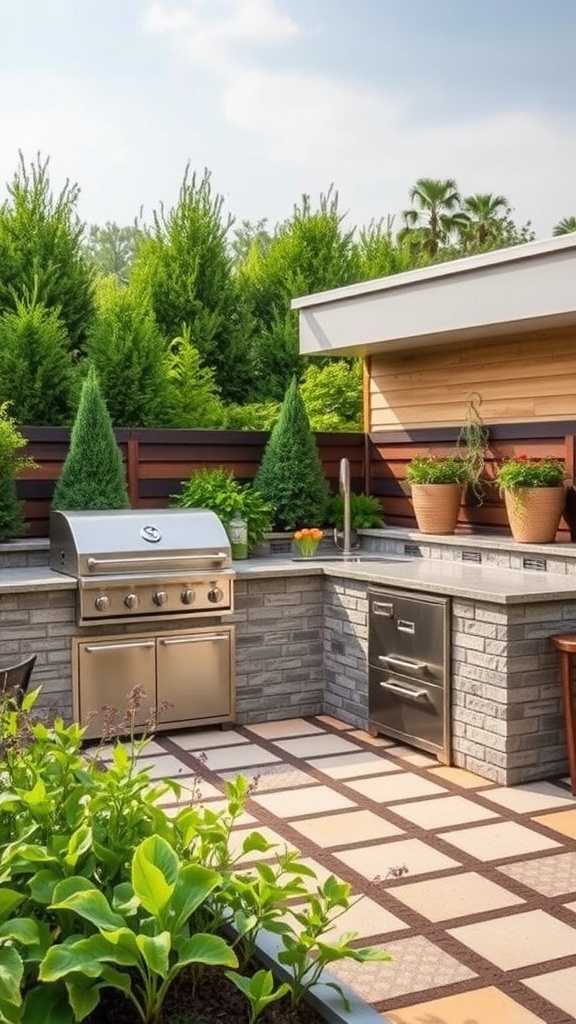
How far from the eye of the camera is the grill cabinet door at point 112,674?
5891 millimetres

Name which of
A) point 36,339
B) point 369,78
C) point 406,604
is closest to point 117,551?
point 406,604

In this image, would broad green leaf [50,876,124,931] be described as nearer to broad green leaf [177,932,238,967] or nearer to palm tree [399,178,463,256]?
Result: broad green leaf [177,932,238,967]

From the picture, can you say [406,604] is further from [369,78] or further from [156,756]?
[369,78]

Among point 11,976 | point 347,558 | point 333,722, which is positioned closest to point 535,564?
point 347,558

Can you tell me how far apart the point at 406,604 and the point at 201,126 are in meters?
13.9

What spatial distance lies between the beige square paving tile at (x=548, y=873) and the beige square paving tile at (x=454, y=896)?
0.12 meters

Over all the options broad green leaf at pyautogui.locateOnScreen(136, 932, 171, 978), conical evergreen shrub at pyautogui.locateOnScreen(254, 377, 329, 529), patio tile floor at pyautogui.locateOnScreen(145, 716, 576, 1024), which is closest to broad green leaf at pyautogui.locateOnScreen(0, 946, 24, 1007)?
broad green leaf at pyautogui.locateOnScreen(136, 932, 171, 978)

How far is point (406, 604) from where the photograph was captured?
5.70 metres

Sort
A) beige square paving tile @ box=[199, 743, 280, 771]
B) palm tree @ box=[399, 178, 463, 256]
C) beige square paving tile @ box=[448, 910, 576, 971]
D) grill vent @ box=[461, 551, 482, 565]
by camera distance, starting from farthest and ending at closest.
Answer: palm tree @ box=[399, 178, 463, 256]
grill vent @ box=[461, 551, 482, 565]
beige square paving tile @ box=[199, 743, 280, 771]
beige square paving tile @ box=[448, 910, 576, 971]

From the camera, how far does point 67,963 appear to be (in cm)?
172

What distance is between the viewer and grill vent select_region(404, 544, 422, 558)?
23.5 ft

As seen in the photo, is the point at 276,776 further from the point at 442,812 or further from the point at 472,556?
the point at 472,556

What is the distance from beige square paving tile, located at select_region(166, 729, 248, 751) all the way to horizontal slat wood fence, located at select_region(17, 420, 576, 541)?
1712 millimetres

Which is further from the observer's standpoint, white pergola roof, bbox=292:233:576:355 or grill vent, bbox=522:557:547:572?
grill vent, bbox=522:557:547:572
